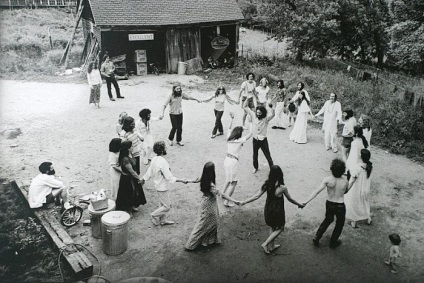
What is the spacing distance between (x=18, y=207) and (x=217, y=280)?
4759 millimetres

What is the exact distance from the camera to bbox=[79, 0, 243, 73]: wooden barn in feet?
65.4

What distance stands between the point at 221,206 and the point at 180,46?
15.4 meters

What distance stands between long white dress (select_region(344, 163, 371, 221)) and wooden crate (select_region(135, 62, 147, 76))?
15393mm

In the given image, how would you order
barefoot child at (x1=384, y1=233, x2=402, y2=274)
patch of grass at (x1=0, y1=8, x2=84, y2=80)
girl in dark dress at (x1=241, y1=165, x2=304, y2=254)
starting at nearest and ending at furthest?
1. barefoot child at (x1=384, y1=233, x2=402, y2=274)
2. girl in dark dress at (x1=241, y1=165, x2=304, y2=254)
3. patch of grass at (x1=0, y1=8, x2=84, y2=80)

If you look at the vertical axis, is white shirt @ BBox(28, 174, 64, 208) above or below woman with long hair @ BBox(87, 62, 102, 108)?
below

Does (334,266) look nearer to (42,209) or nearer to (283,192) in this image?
(283,192)

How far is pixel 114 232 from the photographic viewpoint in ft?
20.7

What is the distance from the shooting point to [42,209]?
7.52 meters

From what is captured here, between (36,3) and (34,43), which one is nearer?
(34,43)

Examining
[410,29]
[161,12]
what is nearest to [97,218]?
[410,29]

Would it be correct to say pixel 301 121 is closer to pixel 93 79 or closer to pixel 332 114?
pixel 332 114

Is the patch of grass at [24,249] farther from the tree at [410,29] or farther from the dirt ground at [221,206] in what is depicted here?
the tree at [410,29]

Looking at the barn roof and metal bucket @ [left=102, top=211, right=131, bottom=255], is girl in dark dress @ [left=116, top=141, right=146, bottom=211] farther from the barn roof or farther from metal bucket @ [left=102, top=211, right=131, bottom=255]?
the barn roof

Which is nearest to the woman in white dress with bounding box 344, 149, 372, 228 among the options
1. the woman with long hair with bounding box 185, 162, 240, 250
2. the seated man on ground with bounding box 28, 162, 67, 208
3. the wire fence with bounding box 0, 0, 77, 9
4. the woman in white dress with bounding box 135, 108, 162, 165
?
the woman with long hair with bounding box 185, 162, 240, 250
